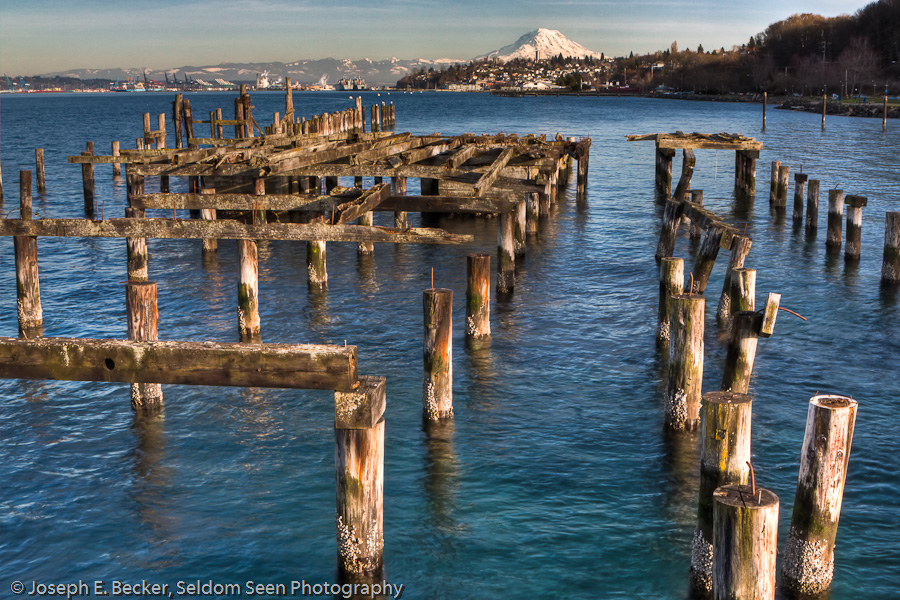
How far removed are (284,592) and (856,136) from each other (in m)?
78.6

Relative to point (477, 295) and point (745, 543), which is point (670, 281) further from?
point (745, 543)

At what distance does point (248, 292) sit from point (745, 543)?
38.3 ft

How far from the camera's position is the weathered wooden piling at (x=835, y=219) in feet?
78.6

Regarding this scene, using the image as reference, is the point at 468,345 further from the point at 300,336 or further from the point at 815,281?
the point at 815,281

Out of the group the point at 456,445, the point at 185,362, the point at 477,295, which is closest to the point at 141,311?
the point at 456,445

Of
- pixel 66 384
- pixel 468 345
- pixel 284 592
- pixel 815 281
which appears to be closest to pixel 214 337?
pixel 66 384

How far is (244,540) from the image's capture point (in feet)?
33.1

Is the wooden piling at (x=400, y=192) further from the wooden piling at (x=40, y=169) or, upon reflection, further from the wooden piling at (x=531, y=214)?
the wooden piling at (x=40, y=169)

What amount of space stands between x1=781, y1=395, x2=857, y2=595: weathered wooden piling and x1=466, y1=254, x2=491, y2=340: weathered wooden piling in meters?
7.97

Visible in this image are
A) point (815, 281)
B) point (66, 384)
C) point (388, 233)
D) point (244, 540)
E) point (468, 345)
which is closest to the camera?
point (244, 540)

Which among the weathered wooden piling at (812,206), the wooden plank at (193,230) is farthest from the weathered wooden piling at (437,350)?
the weathered wooden piling at (812,206)

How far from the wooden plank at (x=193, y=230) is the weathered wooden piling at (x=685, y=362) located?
11.2ft

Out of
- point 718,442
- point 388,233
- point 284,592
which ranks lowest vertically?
point 284,592

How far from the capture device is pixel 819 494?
8102mm
